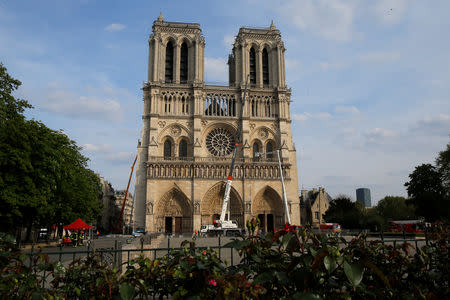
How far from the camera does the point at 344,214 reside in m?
44.1

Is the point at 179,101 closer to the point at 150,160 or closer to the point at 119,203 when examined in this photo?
the point at 150,160

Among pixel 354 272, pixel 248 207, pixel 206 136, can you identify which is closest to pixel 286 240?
pixel 354 272

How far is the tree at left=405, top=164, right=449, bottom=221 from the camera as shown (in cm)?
3154

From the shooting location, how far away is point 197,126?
124 ft

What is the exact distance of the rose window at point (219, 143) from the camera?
129 feet

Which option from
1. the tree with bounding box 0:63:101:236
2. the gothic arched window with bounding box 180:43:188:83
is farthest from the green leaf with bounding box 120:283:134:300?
the gothic arched window with bounding box 180:43:188:83

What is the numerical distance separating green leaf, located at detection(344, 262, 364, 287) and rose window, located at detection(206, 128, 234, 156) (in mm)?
36554

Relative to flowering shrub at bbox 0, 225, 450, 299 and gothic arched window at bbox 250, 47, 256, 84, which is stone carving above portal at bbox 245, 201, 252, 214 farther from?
flowering shrub at bbox 0, 225, 450, 299

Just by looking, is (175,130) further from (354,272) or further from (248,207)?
(354,272)

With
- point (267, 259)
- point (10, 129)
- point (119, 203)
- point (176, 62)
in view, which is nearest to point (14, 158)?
point (10, 129)

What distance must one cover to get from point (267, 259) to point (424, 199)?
34.9 meters

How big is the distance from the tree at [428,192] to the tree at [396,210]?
53.0 feet

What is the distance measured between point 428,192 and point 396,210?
20.1 metres

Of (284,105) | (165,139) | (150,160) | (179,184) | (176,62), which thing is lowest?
(179,184)
